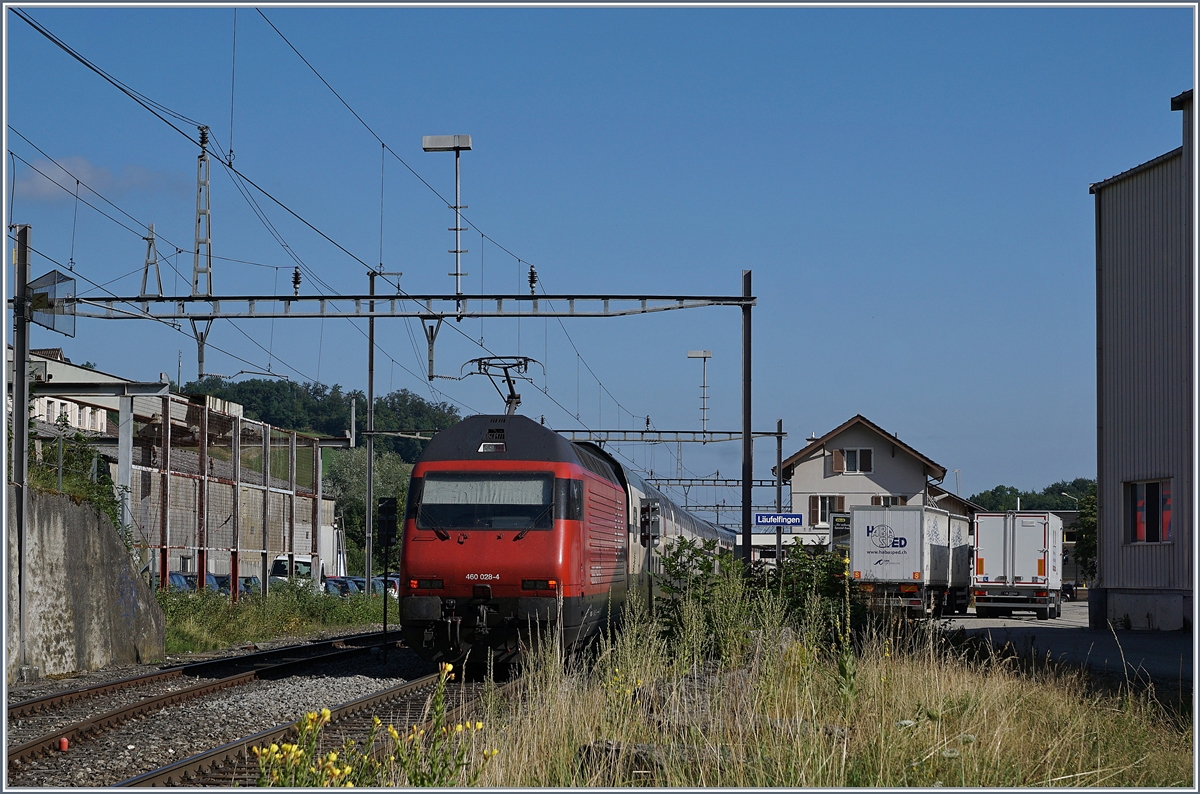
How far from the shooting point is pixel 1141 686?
542 inches

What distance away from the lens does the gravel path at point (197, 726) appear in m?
10.1

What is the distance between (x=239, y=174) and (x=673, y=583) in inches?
384

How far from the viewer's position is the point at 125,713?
12930 mm

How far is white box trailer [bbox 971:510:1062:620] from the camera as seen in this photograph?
3884 centimetres

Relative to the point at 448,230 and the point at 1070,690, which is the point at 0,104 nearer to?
the point at 1070,690

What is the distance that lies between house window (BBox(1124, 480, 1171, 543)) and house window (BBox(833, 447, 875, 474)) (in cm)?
4733

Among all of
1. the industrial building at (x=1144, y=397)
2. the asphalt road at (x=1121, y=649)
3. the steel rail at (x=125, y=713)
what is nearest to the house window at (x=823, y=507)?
the asphalt road at (x=1121, y=649)

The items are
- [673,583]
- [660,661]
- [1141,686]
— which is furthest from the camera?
[673,583]

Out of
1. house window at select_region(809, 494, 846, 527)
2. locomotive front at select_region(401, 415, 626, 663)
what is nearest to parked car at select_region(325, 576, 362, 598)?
locomotive front at select_region(401, 415, 626, 663)

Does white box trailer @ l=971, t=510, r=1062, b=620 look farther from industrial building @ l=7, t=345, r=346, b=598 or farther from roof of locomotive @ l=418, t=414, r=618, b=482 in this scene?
roof of locomotive @ l=418, t=414, r=618, b=482

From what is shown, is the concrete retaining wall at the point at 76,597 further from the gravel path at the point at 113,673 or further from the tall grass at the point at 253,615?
the tall grass at the point at 253,615

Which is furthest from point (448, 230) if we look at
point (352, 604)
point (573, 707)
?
point (573, 707)

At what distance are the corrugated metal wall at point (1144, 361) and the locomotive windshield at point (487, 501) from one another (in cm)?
1305

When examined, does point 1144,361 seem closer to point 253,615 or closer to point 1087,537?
point 253,615
